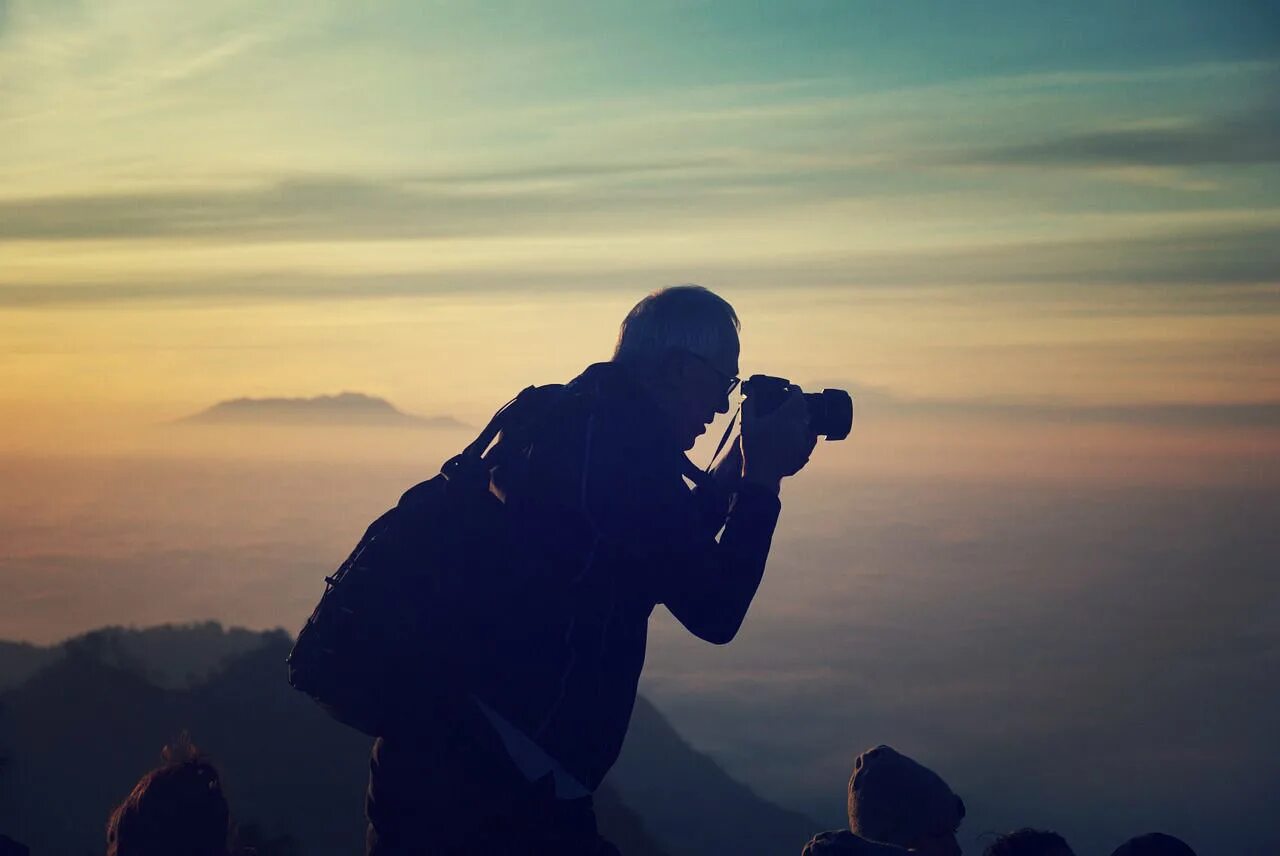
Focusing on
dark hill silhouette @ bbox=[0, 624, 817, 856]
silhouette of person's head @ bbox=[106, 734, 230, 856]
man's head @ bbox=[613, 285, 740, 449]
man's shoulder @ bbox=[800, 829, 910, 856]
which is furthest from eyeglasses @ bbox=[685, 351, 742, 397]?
dark hill silhouette @ bbox=[0, 624, 817, 856]

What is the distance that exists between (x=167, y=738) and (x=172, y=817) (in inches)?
1106

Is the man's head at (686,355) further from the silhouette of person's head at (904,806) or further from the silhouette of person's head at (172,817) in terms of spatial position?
the silhouette of person's head at (172,817)

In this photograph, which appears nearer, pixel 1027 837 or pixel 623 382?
pixel 623 382

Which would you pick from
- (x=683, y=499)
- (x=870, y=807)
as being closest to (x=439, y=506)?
(x=683, y=499)

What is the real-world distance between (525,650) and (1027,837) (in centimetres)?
195

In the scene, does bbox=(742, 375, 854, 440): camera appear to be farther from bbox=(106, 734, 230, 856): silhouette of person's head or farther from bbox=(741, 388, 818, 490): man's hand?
bbox=(106, 734, 230, 856): silhouette of person's head

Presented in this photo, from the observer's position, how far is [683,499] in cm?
297

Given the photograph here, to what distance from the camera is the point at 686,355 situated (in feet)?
10.4

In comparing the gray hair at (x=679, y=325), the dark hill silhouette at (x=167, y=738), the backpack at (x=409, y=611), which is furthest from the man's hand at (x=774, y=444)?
the dark hill silhouette at (x=167, y=738)

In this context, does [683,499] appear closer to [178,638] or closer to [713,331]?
[713,331]

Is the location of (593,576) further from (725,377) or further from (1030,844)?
(1030,844)

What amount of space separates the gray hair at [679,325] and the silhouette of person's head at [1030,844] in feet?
6.17

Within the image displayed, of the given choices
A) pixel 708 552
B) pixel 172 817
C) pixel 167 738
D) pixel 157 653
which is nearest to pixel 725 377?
pixel 708 552

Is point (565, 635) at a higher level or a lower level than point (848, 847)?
higher
